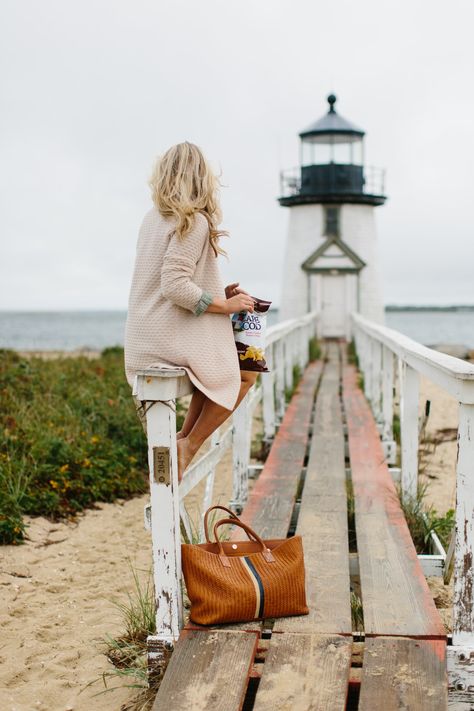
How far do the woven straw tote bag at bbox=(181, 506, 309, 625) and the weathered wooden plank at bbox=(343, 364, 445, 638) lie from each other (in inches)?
→ 13.8

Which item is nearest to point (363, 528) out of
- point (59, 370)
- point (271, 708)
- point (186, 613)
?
point (186, 613)

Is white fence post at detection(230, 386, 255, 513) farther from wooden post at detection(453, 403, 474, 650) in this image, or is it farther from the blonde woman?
wooden post at detection(453, 403, 474, 650)

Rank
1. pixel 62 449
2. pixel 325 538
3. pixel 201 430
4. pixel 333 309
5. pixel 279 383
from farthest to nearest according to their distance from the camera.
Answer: pixel 333 309 < pixel 279 383 < pixel 62 449 < pixel 325 538 < pixel 201 430

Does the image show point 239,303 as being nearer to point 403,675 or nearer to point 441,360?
point 441,360

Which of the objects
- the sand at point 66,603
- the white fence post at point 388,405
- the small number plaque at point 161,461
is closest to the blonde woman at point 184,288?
the small number plaque at point 161,461

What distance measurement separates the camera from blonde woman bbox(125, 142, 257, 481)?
3.25 m

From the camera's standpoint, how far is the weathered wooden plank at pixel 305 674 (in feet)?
8.89

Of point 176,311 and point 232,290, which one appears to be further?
point 232,290

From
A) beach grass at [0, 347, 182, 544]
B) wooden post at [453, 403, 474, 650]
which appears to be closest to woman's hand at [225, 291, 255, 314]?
wooden post at [453, 403, 474, 650]

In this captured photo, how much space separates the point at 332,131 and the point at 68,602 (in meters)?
19.8

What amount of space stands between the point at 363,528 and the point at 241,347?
144cm

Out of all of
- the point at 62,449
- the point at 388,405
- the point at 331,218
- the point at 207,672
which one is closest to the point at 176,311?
the point at 207,672

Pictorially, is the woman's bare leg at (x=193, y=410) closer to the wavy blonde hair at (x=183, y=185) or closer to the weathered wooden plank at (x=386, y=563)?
the wavy blonde hair at (x=183, y=185)

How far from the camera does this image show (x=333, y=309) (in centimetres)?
2206
